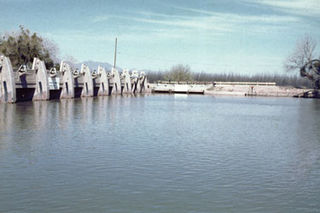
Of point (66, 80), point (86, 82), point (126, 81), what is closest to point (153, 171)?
point (66, 80)

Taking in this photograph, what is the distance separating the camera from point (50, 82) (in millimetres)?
41531

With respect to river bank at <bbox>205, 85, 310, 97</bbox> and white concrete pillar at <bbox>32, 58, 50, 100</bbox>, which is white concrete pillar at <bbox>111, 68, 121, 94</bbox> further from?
river bank at <bbox>205, 85, 310, 97</bbox>

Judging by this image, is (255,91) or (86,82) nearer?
(86,82)

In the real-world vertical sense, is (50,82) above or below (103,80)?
below

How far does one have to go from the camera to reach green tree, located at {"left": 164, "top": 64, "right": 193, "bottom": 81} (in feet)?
434

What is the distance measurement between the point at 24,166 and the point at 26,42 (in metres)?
48.7

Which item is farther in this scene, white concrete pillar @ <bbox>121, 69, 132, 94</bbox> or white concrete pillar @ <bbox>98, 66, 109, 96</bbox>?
white concrete pillar @ <bbox>121, 69, 132, 94</bbox>

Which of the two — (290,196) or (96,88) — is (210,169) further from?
(96,88)

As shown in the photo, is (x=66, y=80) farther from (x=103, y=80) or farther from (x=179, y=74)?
(x=179, y=74)

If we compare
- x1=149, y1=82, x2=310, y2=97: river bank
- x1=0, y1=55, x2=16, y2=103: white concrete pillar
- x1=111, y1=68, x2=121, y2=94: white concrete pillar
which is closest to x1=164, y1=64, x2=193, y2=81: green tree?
x1=149, y1=82, x2=310, y2=97: river bank

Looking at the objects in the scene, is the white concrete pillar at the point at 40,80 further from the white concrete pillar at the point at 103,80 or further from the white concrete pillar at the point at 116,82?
the white concrete pillar at the point at 116,82

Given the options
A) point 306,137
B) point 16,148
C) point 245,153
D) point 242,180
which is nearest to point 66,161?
point 16,148

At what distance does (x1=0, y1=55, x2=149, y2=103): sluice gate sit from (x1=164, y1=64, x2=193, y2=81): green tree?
62.3 m

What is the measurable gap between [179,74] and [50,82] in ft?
307
